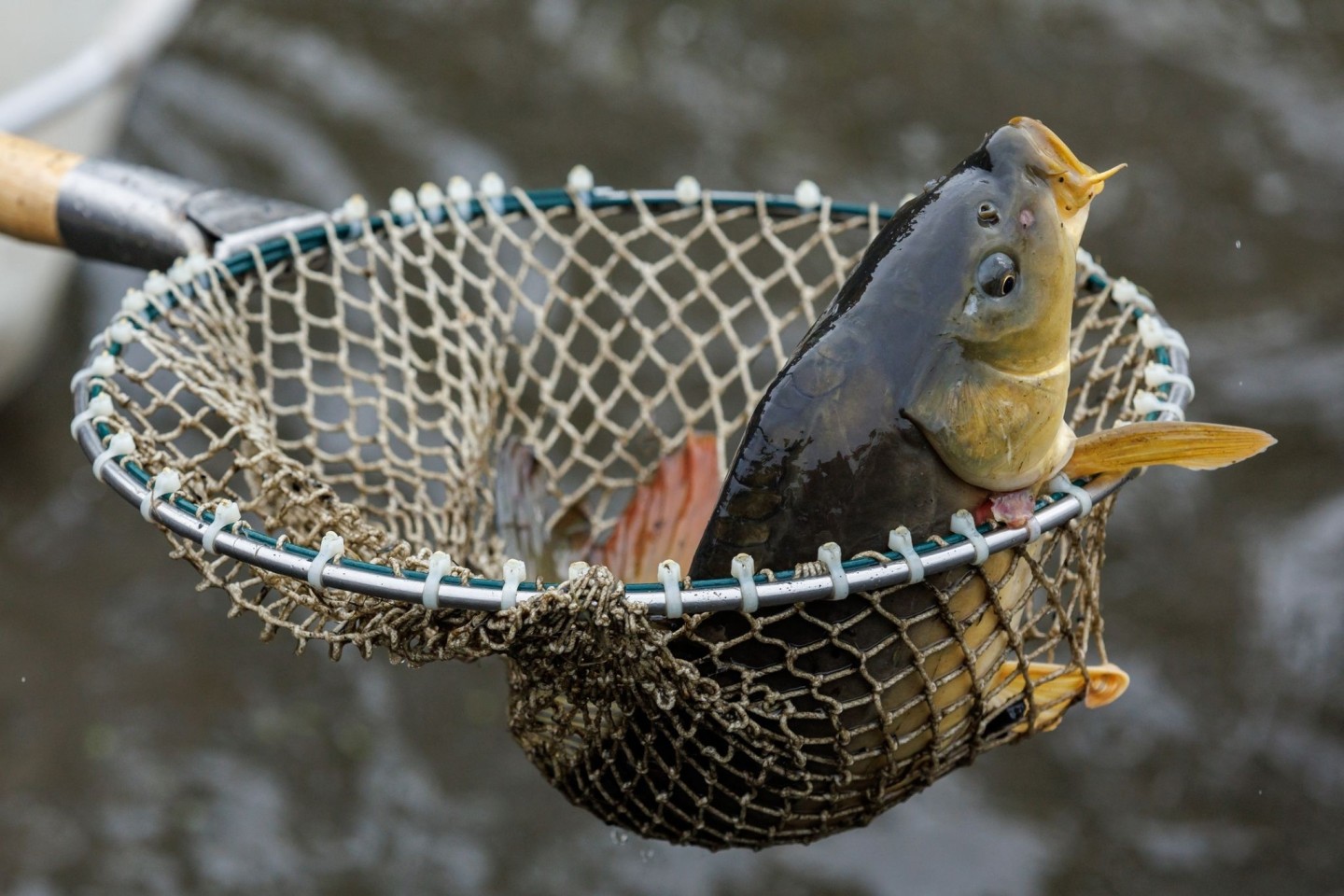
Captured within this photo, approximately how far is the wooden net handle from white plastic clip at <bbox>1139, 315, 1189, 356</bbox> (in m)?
1.74

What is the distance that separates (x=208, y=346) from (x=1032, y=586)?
1.34m

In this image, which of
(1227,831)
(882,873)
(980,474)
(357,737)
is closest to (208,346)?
(980,474)

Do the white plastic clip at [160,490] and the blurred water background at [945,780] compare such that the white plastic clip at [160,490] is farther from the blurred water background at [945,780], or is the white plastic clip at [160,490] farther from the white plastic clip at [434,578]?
the blurred water background at [945,780]

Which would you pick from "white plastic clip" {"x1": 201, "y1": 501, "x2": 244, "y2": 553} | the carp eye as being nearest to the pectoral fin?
the carp eye

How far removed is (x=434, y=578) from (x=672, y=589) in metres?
0.27

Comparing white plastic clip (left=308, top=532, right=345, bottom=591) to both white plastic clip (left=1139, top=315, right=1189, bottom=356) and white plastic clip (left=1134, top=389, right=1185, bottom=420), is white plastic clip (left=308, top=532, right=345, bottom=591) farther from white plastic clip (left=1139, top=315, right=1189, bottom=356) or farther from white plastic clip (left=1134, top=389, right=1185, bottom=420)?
white plastic clip (left=1139, top=315, right=1189, bottom=356)

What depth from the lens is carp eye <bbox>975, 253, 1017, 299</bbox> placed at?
1.83 meters

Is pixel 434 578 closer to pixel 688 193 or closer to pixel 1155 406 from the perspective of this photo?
pixel 1155 406

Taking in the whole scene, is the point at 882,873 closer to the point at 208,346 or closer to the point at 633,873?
the point at 633,873

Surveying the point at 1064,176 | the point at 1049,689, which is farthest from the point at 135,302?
the point at 1049,689

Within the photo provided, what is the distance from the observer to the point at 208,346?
7.32 feet

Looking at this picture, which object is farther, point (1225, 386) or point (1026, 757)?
point (1225, 386)

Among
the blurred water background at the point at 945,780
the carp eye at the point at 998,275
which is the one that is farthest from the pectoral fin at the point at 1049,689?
the blurred water background at the point at 945,780

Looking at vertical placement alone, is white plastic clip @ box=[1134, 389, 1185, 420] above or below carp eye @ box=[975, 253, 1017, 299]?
below
